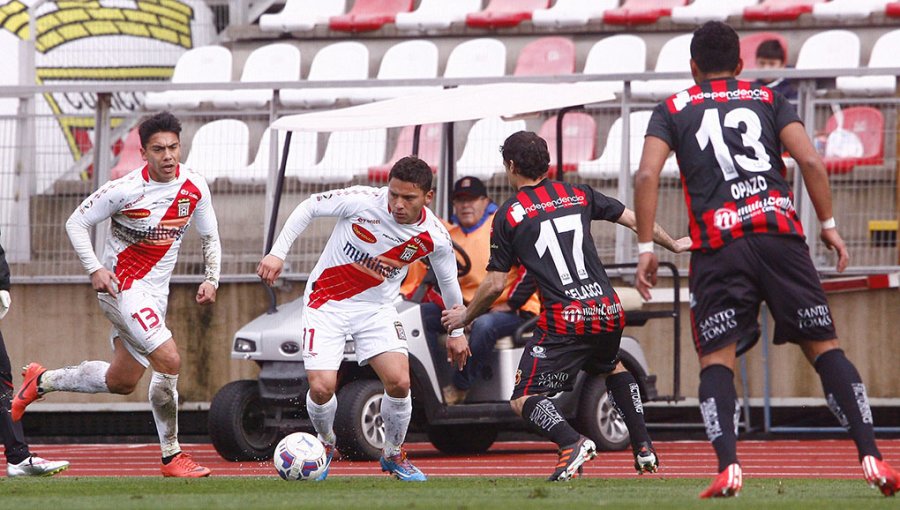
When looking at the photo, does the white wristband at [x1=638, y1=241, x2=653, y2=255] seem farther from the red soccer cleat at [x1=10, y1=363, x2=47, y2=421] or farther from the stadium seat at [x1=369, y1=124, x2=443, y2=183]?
the stadium seat at [x1=369, y1=124, x2=443, y2=183]

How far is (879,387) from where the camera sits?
549 inches

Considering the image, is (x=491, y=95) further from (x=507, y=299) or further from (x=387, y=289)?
(x=387, y=289)

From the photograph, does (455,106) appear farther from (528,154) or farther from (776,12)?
(776,12)

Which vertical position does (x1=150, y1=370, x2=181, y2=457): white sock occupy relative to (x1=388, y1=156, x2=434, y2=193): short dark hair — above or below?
below

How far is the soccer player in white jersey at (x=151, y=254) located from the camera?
33.2ft

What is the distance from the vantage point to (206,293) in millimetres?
10133

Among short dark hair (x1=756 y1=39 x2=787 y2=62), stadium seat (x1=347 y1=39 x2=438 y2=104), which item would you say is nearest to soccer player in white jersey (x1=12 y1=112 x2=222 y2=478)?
short dark hair (x1=756 y1=39 x2=787 y2=62)

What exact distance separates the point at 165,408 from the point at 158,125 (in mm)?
1788

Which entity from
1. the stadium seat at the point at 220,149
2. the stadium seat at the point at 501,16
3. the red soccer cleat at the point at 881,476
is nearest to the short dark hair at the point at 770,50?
the stadium seat at the point at 220,149

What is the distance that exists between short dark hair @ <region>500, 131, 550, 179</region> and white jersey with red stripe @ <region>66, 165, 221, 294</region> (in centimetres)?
247

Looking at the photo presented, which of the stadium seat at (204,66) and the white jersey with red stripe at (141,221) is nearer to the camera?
the white jersey with red stripe at (141,221)

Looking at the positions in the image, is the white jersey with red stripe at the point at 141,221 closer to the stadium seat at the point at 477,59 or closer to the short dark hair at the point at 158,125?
the short dark hair at the point at 158,125

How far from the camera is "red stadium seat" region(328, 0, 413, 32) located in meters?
21.0

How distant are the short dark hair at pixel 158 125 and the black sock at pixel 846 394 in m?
4.57
